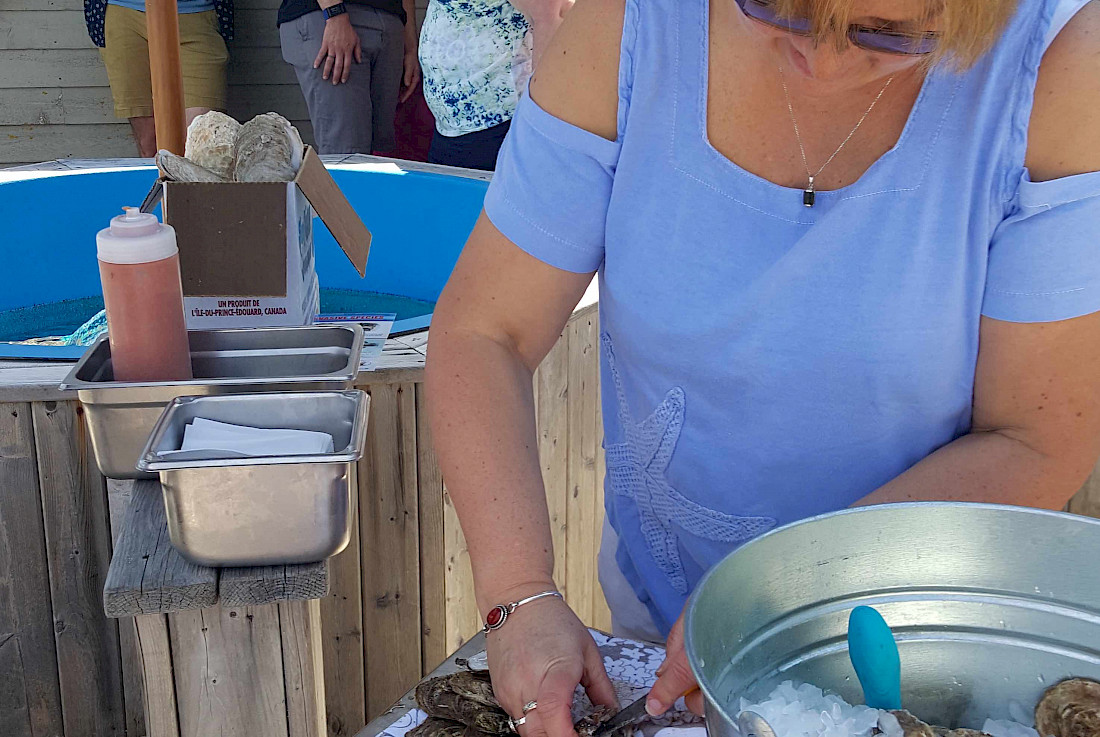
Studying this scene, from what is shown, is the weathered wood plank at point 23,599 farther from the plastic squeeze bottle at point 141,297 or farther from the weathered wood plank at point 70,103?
the weathered wood plank at point 70,103


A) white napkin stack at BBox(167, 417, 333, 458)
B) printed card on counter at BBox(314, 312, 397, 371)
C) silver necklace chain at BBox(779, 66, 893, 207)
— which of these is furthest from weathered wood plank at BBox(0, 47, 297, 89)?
silver necklace chain at BBox(779, 66, 893, 207)

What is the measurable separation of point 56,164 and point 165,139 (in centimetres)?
210

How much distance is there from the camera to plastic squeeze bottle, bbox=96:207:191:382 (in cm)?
114

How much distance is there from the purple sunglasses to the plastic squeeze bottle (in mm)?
704

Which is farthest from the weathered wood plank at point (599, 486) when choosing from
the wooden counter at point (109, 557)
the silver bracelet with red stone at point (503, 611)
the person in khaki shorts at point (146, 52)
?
the person in khaki shorts at point (146, 52)

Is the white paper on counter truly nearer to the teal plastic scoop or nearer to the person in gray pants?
the teal plastic scoop

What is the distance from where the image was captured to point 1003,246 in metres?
0.92

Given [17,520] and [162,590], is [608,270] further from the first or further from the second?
[17,520]

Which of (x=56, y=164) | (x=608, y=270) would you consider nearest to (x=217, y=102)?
(x=56, y=164)

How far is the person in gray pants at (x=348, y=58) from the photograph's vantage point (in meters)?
4.18

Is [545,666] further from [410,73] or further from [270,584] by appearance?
[410,73]

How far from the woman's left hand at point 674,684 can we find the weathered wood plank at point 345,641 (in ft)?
4.06

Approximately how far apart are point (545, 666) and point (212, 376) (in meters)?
0.69

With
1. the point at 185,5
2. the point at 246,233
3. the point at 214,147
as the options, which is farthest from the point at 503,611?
the point at 185,5
